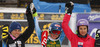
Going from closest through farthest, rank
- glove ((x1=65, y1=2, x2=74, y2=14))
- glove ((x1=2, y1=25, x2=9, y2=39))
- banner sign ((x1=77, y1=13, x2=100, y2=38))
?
glove ((x1=2, y1=25, x2=9, y2=39)) < glove ((x1=65, y1=2, x2=74, y2=14)) < banner sign ((x1=77, y1=13, x2=100, y2=38))

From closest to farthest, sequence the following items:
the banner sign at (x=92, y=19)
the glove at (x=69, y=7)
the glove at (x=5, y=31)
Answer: the glove at (x=5, y=31), the glove at (x=69, y=7), the banner sign at (x=92, y=19)

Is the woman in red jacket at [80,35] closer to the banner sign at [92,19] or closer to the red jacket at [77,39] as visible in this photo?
the red jacket at [77,39]

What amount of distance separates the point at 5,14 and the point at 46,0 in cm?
316

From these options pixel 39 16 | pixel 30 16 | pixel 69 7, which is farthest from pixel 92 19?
pixel 30 16

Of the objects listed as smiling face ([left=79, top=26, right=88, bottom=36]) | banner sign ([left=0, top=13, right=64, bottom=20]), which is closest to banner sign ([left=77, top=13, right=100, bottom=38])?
banner sign ([left=0, top=13, right=64, bottom=20])

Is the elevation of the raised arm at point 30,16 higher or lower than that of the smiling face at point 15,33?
higher

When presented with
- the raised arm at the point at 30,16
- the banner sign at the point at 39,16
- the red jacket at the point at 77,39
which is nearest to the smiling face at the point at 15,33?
the raised arm at the point at 30,16

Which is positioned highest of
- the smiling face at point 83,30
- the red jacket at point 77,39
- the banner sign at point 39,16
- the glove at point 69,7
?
the glove at point 69,7

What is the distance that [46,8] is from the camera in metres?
5.99

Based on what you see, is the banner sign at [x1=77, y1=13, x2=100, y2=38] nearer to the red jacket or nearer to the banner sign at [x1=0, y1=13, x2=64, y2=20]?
the banner sign at [x1=0, y1=13, x2=64, y2=20]

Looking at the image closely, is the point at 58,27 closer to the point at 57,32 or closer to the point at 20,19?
the point at 57,32

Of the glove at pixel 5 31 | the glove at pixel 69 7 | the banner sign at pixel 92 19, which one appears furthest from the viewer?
the banner sign at pixel 92 19

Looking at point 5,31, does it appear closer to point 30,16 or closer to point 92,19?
point 30,16

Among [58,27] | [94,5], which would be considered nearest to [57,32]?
[58,27]
